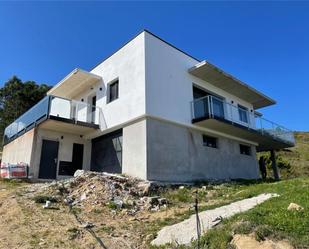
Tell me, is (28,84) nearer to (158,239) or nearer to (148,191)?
(148,191)

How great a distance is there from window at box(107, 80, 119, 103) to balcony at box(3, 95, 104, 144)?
965 mm

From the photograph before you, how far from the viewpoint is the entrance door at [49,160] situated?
51.6 ft

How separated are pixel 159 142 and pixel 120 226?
6622 mm

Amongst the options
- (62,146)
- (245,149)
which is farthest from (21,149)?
(245,149)

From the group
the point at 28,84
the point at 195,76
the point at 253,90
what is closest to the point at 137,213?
the point at 195,76

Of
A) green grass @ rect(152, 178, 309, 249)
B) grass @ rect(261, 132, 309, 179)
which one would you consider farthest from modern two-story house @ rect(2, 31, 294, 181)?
grass @ rect(261, 132, 309, 179)

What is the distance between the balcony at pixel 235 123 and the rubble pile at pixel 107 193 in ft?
18.6

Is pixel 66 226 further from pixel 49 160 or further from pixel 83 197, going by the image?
pixel 49 160

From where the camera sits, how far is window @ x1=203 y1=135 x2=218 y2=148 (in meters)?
17.3

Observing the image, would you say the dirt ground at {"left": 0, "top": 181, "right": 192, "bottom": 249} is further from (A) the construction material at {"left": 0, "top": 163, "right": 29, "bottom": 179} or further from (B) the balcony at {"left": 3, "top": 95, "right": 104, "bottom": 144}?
(B) the balcony at {"left": 3, "top": 95, "right": 104, "bottom": 144}

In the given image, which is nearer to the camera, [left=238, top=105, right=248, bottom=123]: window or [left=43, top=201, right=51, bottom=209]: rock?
[left=43, top=201, right=51, bottom=209]: rock

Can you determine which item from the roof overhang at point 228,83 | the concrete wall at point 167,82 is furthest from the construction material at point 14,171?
the roof overhang at point 228,83

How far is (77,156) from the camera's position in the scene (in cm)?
1733

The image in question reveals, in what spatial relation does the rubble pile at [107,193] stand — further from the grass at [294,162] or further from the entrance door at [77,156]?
the grass at [294,162]
